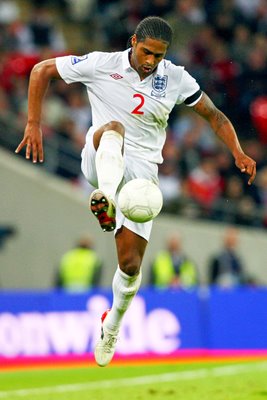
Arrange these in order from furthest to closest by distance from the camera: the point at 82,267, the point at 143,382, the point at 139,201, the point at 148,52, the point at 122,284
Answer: the point at 82,267
the point at 143,382
the point at 122,284
the point at 148,52
the point at 139,201

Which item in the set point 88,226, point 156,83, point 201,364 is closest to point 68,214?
point 88,226

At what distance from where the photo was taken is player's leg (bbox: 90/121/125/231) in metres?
8.73

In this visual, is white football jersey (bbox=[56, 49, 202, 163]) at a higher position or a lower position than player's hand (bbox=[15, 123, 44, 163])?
higher

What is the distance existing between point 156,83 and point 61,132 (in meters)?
9.44

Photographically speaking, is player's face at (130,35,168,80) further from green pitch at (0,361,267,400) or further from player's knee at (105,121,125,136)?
green pitch at (0,361,267,400)

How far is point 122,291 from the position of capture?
32.4ft

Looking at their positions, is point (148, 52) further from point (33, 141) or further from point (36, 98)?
point (33, 141)

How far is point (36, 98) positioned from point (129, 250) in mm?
1503

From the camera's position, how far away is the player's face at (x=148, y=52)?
30.2 feet

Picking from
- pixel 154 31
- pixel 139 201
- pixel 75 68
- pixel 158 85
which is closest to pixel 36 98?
pixel 75 68

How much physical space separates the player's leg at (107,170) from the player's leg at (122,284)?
0.74 m

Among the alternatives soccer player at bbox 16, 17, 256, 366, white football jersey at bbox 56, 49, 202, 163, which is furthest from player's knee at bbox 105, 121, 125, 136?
white football jersey at bbox 56, 49, 202, 163

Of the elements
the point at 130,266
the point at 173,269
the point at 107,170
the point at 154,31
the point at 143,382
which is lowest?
the point at 173,269

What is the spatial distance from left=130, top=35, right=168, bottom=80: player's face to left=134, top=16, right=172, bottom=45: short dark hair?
4 centimetres
